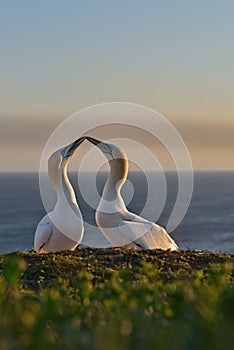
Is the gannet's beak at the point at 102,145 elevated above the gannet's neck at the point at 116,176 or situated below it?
above

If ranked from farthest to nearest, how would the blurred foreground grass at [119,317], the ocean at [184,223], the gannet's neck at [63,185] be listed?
1. the ocean at [184,223]
2. the gannet's neck at [63,185]
3. the blurred foreground grass at [119,317]

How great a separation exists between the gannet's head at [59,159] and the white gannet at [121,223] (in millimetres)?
1241

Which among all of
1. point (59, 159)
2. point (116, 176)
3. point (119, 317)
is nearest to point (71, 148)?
point (59, 159)

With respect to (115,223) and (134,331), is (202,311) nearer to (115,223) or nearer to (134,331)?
(134,331)

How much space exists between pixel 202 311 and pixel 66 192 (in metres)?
16.3

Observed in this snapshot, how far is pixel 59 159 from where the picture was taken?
20500mm

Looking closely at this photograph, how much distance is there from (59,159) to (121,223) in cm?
304

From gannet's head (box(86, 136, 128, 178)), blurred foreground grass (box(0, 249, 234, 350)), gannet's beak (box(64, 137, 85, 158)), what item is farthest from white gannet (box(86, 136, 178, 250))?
blurred foreground grass (box(0, 249, 234, 350))

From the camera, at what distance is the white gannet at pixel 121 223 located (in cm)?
1827

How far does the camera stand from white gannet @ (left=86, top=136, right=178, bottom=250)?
18266mm

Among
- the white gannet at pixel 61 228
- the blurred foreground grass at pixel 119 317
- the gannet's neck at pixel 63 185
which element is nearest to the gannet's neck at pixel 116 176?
the gannet's neck at pixel 63 185

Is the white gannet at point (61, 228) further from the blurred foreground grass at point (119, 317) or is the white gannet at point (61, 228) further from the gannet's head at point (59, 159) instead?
the blurred foreground grass at point (119, 317)

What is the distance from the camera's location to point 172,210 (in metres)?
152

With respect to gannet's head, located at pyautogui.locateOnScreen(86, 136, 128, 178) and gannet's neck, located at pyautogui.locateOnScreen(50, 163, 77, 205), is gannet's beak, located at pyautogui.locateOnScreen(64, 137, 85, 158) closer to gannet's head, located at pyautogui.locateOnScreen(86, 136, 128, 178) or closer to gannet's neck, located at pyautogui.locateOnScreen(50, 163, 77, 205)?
gannet's neck, located at pyautogui.locateOnScreen(50, 163, 77, 205)
